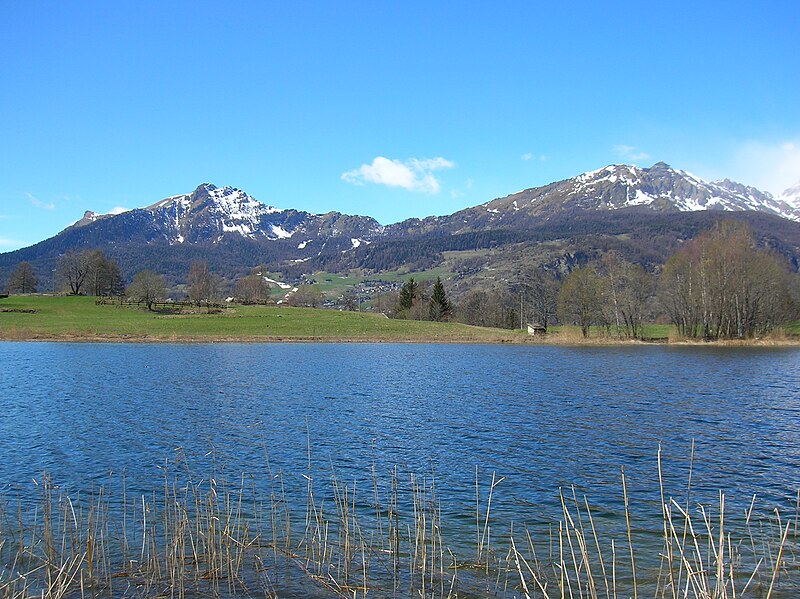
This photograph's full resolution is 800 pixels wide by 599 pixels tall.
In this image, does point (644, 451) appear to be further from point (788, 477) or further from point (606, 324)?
point (606, 324)

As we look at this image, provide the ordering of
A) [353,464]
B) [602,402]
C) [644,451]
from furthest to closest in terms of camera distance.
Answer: [602,402]
[644,451]
[353,464]

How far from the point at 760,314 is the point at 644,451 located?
275ft

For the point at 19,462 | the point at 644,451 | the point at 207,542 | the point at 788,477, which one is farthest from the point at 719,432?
the point at 19,462

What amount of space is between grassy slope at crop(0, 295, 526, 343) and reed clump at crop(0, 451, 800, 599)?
268ft

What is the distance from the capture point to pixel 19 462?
68.5 ft

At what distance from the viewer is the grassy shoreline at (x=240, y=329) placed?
9175 centimetres

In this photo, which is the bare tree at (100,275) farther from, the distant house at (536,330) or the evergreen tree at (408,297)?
the distant house at (536,330)

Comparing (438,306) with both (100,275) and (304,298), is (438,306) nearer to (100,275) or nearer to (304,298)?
(304,298)

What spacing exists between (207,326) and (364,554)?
94486mm

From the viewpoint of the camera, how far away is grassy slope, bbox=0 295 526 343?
9338cm

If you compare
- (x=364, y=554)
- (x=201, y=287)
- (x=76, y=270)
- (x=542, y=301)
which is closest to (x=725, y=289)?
(x=542, y=301)

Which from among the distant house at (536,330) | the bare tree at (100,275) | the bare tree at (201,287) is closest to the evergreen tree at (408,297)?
the bare tree at (201,287)

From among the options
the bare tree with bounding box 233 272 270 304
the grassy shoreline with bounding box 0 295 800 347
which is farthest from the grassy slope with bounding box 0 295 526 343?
the bare tree with bounding box 233 272 270 304

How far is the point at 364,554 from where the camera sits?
42.9 feet
